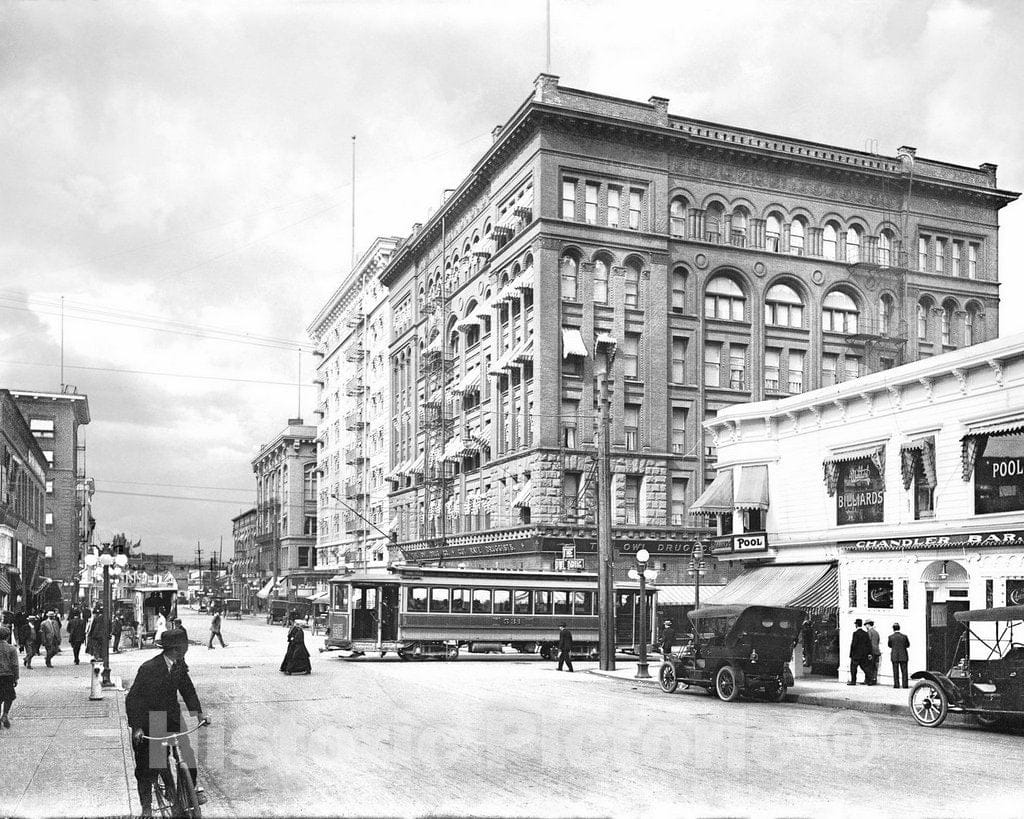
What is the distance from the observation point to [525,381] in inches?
2127

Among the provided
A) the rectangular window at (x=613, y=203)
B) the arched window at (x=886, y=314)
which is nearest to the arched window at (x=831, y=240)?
the arched window at (x=886, y=314)

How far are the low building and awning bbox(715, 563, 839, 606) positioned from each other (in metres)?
0.05

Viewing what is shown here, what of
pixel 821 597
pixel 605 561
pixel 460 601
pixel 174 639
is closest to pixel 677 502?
pixel 460 601

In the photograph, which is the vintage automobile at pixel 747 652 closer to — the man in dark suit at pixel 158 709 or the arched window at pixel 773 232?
the man in dark suit at pixel 158 709

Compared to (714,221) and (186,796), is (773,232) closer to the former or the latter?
(714,221)

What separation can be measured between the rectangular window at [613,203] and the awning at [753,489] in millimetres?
21169

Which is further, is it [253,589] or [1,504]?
[253,589]

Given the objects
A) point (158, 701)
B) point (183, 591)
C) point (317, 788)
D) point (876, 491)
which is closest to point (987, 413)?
point (876, 491)

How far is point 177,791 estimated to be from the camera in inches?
390

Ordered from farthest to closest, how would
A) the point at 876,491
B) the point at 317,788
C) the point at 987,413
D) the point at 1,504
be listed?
the point at 1,504 < the point at 876,491 < the point at 987,413 < the point at 317,788

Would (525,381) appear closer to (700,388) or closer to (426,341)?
(700,388)

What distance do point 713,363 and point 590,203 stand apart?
33.3 ft

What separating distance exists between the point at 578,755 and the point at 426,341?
185 ft

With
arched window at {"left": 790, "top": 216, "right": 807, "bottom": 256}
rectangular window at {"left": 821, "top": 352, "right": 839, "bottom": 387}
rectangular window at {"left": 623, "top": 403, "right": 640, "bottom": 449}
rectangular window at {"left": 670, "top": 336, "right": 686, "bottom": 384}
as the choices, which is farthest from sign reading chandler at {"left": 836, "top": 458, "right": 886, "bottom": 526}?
arched window at {"left": 790, "top": 216, "right": 807, "bottom": 256}
